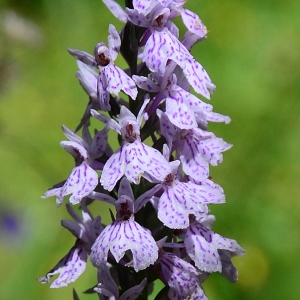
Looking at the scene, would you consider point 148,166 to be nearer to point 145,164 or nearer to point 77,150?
point 145,164

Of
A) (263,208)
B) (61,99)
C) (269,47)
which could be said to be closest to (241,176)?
(263,208)

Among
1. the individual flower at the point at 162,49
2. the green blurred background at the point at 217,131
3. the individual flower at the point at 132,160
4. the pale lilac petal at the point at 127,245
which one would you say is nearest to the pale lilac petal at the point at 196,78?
the individual flower at the point at 162,49

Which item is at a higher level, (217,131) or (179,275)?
(179,275)

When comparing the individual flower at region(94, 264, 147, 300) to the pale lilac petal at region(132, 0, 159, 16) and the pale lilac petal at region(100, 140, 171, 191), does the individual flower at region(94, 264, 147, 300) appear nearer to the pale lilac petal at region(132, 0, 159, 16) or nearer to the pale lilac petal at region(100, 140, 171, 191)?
the pale lilac petal at region(100, 140, 171, 191)

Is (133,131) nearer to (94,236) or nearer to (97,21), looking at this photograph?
(94,236)

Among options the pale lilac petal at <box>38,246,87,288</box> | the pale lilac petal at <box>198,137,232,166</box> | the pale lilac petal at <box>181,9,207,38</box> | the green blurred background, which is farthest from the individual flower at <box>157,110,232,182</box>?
the green blurred background

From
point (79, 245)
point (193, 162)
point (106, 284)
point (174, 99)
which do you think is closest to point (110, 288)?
point (106, 284)

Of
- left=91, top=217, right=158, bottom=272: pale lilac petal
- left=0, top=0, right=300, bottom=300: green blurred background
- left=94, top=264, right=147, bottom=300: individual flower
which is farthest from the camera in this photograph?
left=0, top=0, right=300, bottom=300: green blurred background
